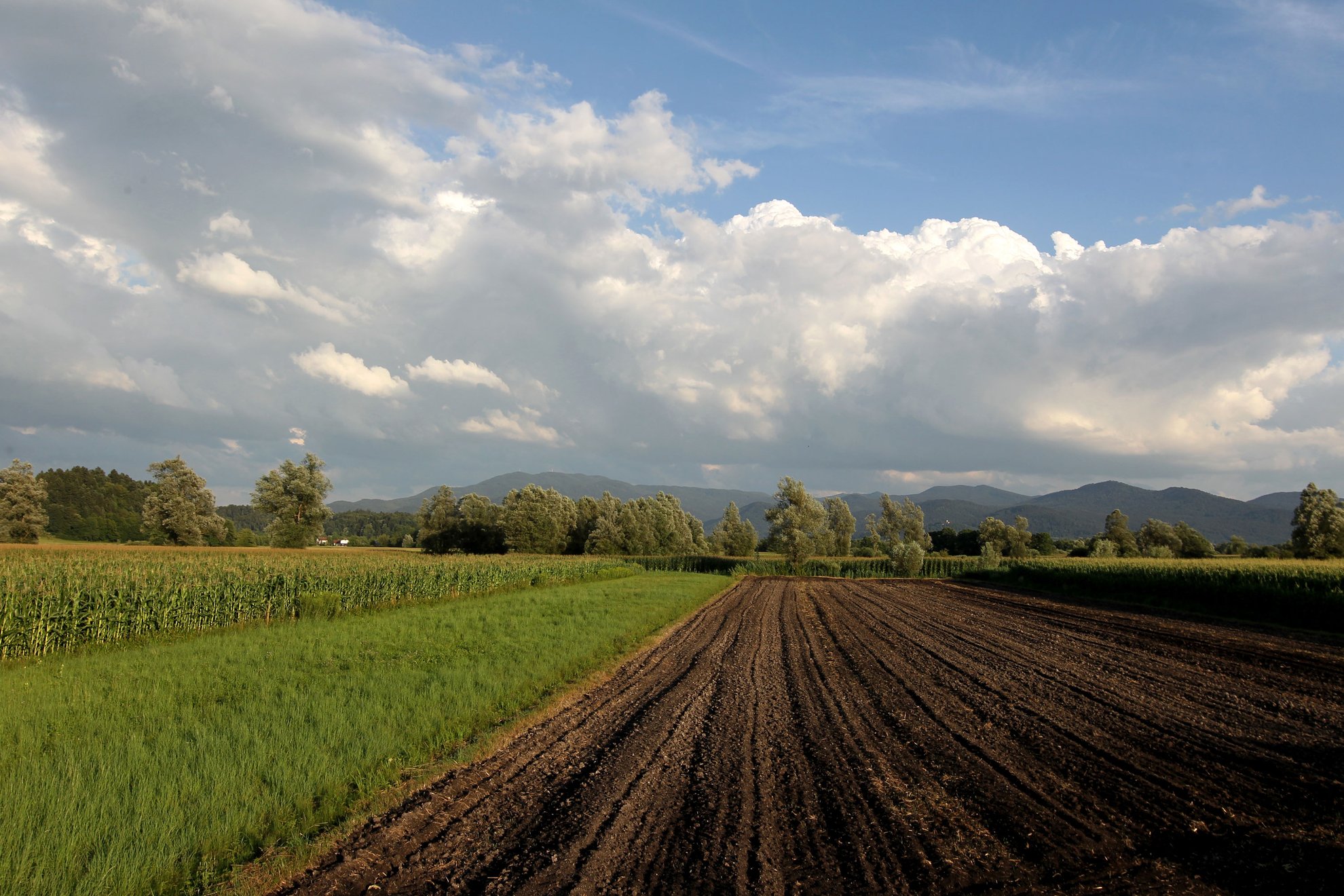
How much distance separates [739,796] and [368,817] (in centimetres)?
369

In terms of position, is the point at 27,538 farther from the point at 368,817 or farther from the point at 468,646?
the point at 368,817

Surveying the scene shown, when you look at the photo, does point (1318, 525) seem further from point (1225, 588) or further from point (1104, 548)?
point (1225, 588)

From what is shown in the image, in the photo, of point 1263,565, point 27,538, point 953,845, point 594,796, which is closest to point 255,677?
point 594,796

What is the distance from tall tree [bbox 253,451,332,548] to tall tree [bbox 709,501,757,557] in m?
A: 54.3

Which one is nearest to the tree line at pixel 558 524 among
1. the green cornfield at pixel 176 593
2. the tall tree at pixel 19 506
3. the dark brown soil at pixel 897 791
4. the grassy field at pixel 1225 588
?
the tall tree at pixel 19 506

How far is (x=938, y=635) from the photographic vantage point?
18.7 meters

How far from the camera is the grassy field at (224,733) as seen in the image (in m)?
5.29

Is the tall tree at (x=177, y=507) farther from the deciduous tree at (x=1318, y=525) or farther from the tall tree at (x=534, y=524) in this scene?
the deciduous tree at (x=1318, y=525)

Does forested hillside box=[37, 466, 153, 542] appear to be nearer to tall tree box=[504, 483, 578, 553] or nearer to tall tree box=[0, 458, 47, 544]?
tall tree box=[0, 458, 47, 544]

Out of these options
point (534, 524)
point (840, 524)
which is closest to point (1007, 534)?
point (840, 524)

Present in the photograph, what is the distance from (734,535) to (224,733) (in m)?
90.1

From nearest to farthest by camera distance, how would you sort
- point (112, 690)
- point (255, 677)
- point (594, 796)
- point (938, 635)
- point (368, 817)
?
point (368, 817)
point (594, 796)
point (112, 690)
point (255, 677)
point (938, 635)

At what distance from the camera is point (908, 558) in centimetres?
6222

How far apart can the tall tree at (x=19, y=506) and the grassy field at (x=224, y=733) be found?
66190 mm
